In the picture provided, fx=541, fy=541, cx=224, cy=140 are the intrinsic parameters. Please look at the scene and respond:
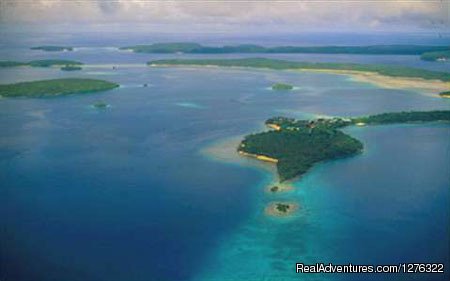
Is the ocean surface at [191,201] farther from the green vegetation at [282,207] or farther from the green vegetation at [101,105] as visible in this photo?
the green vegetation at [101,105]

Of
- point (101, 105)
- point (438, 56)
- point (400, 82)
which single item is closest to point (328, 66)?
point (400, 82)

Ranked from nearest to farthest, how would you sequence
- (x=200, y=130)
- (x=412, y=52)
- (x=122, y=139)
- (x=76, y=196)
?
1. (x=76, y=196)
2. (x=122, y=139)
3. (x=200, y=130)
4. (x=412, y=52)

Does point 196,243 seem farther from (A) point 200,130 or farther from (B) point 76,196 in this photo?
(A) point 200,130

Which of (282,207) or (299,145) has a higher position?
(299,145)

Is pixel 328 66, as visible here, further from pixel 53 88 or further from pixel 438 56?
pixel 53 88

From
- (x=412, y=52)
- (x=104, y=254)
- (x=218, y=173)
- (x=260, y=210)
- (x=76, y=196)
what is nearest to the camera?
(x=104, y=254)

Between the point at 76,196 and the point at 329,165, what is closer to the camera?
the point at 76,196

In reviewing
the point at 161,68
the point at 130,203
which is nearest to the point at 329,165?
the point at 130,203
